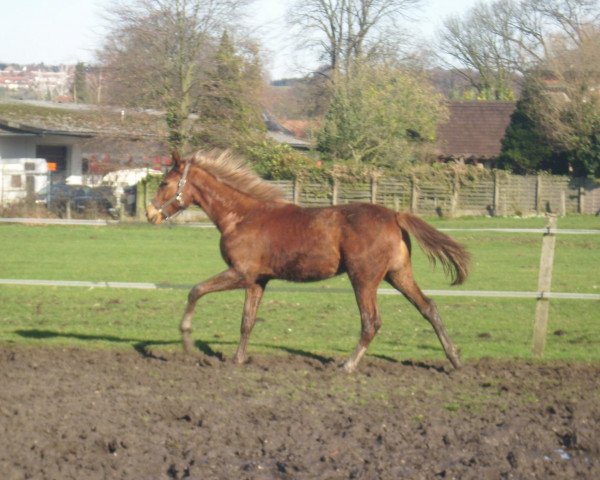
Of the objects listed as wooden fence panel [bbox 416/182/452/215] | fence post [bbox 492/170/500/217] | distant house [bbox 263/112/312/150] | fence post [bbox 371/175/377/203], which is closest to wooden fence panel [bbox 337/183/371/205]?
fence post [bbox 371/175/377/203]

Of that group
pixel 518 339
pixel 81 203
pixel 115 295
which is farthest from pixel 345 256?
pixel 81 203

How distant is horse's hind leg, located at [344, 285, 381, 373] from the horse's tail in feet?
2.17

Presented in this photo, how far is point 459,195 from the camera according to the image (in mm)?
35562

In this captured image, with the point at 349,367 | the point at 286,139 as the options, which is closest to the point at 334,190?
the point at 286,139

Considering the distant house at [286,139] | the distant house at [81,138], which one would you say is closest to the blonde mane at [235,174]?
the distant house at [81,138]

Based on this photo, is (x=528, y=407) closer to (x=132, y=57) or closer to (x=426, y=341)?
(x=426, y=341)

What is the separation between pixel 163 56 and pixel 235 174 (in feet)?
82.8

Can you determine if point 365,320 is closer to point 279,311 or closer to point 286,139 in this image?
point 279,311

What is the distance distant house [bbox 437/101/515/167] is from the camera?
48625mm

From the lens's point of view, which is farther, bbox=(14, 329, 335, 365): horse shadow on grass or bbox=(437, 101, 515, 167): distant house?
bbox=(437, 101, 515, 167): distant house

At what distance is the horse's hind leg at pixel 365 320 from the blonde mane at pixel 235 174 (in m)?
1.38

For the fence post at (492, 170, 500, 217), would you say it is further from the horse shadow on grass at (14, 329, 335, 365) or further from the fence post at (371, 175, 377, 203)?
the horse shadow on grass at (14, 329, 335, 365)

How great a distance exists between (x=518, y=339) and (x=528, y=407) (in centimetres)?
354

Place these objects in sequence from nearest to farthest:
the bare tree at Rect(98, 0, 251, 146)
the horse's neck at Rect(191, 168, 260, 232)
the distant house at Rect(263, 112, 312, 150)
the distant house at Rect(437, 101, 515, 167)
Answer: the horse's neck at Rect(191, 168, 260, 232), the bare tree at Rect(98, 0, 251, 146), the distant house at Rect(263, 112, 312, 150), the distant house at Rect(437, 101, 515, 167)
